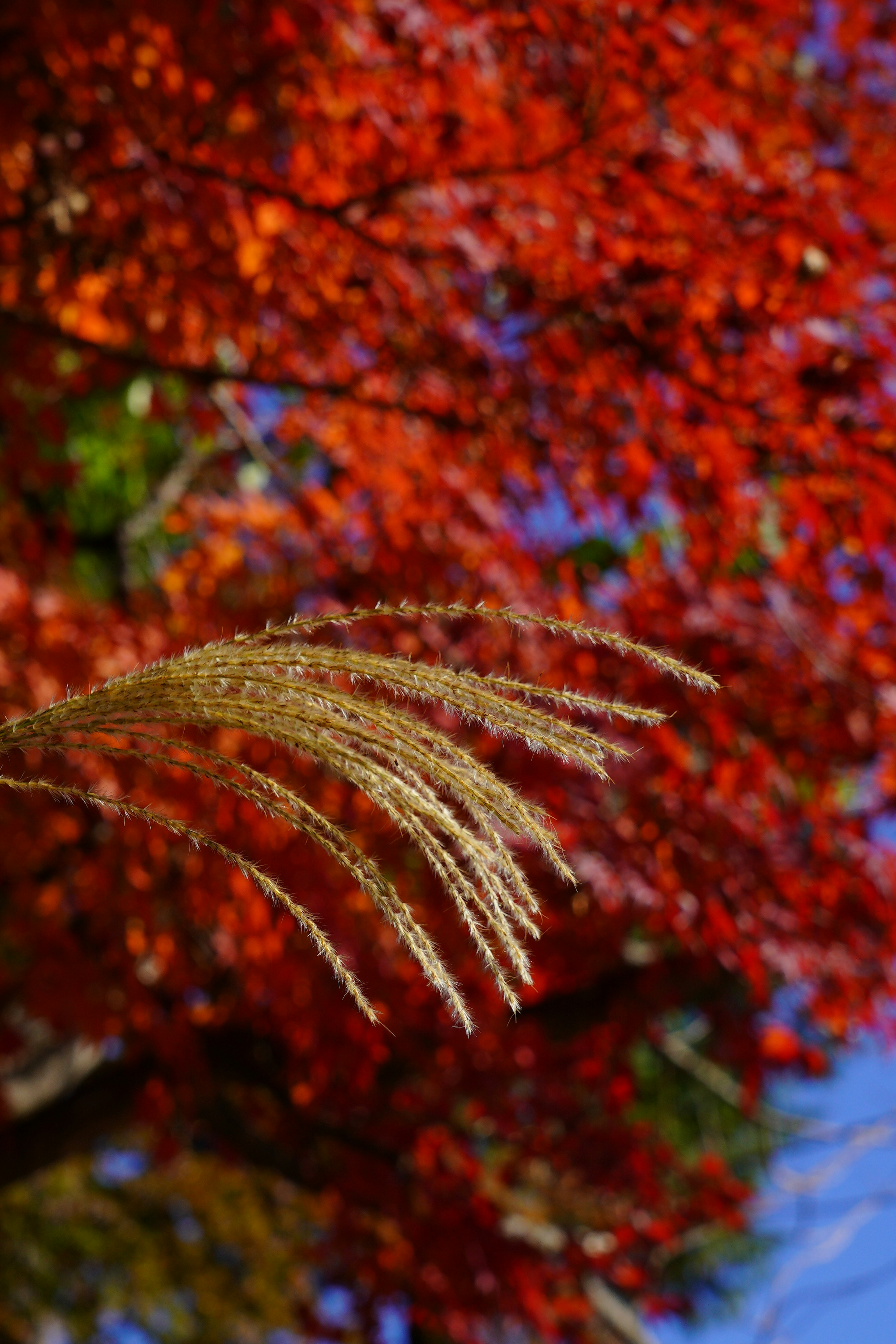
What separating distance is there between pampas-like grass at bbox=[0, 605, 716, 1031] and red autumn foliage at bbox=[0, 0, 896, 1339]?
2770mm

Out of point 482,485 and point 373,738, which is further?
point 482,485

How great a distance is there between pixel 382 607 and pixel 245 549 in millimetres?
6169

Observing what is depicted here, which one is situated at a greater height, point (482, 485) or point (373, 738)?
point (482, 485)

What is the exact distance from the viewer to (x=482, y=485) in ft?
16.0

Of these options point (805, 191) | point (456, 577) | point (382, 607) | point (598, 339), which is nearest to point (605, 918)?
point (456, 577)

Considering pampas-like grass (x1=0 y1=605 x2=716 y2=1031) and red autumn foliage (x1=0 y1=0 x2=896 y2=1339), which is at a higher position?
red autumn foliage (x1=0 y1=0 x2=896 y2=1339)

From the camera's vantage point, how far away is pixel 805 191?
4.57m

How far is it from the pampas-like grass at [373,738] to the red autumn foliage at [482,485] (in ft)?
9.09

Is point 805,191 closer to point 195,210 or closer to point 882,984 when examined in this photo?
point 195,210

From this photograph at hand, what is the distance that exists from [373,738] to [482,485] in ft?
12.5

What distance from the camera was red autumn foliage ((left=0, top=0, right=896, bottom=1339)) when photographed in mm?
3910

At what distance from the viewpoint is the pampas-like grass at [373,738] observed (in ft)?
3.85

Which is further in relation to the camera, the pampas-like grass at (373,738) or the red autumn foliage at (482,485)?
the red autumn foliage at (482,485)

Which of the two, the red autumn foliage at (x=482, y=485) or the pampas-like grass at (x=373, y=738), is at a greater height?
the red autumn foliage at (x=482, y=485)
